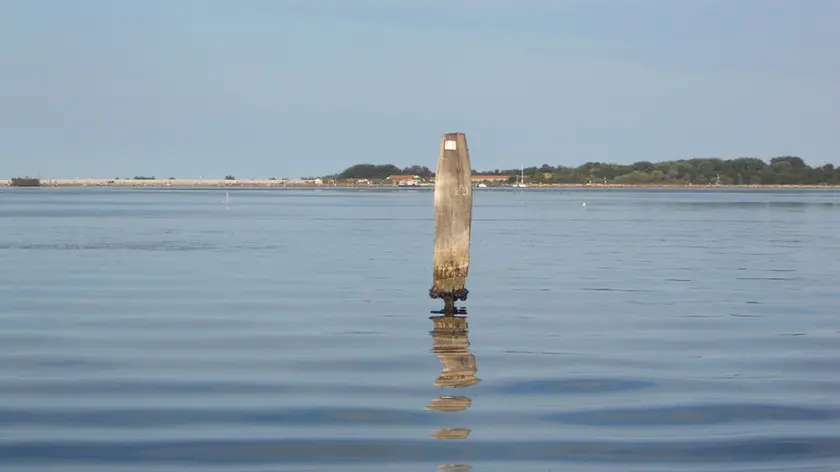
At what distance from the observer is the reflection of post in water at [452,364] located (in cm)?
1173

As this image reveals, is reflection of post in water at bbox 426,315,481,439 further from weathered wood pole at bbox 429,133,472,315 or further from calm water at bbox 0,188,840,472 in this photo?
weathered wood pole at bbox 429,133,472,315

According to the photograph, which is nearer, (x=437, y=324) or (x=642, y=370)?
(x=642, y=370)

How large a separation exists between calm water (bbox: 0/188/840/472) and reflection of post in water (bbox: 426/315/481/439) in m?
0.04

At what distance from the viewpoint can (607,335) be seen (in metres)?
17.2

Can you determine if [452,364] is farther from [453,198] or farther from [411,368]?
[453,198]

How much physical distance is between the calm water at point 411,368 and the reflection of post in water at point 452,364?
4 cm

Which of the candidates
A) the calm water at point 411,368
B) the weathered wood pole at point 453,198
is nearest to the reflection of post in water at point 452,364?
the calm water at point 411,368

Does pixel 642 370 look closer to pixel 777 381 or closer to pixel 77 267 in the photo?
pixel 777 381

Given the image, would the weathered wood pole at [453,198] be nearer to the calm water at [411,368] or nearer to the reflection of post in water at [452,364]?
the reflection of post in water at [452,364]

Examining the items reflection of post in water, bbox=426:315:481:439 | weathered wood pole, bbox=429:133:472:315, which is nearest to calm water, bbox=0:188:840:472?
reflection of post in water, bbox=426:315:481:439

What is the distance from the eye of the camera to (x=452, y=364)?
1443cm

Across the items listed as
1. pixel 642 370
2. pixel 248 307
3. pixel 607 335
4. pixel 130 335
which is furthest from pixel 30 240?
pixel 642 370

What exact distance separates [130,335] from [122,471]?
7.64 metres

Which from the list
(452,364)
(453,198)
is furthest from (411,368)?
(453,198)
